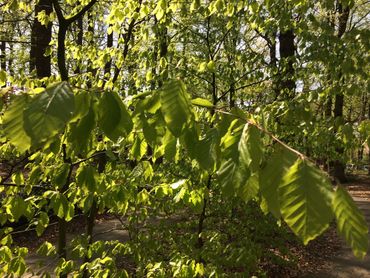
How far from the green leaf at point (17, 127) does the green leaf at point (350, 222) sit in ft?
2.60

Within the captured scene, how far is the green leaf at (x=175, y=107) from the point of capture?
109cm

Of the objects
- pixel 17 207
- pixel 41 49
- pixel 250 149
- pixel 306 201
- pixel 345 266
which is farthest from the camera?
pixel 345 266

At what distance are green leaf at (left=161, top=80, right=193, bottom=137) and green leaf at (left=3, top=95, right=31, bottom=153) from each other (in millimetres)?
393

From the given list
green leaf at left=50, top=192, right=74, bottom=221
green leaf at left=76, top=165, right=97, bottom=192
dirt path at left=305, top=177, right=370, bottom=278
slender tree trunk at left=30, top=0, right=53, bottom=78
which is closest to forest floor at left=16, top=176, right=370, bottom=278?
dirt path at left=305, top=177, right=370, bottom=278

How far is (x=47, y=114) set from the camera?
0.89m

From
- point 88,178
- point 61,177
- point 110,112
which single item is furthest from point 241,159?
point 61,177

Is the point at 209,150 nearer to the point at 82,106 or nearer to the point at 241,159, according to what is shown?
the point at 241,159

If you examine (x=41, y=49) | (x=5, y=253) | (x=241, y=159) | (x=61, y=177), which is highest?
(x=41, y=49)

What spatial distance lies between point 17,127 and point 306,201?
77cm

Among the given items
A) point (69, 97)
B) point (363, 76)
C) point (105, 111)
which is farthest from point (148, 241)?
point (69, 97)

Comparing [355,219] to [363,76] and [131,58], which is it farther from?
[131,58]

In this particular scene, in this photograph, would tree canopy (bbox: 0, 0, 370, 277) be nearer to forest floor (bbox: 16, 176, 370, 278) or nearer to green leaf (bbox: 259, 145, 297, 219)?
green leaf (bbox: 259, 145, 297, 219)

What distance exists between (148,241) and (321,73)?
3407mm

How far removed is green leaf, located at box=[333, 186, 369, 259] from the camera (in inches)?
32.9
